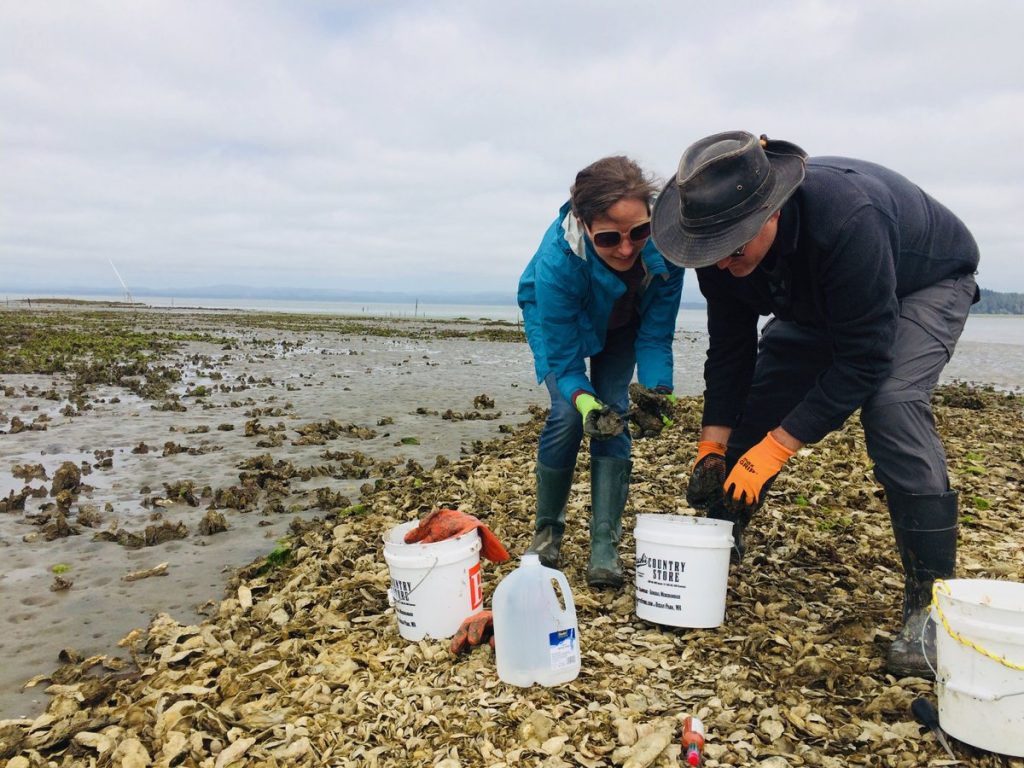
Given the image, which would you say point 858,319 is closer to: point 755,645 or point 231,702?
point 755,645

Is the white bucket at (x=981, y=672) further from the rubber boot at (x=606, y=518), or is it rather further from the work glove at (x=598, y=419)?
the rubber boot at (x=606, y=518)

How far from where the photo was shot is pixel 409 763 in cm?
341

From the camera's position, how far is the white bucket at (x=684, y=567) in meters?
4.16

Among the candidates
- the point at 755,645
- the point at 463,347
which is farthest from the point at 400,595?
the point at 463,347

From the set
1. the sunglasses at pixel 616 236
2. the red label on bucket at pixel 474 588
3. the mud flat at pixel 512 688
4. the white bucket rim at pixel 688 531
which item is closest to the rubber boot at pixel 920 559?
the mud flat at pixel 512 688

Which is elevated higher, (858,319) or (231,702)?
(858,319)

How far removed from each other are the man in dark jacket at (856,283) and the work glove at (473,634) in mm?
1519

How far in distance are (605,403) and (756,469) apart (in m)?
1.41

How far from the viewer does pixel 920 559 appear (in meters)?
3.75

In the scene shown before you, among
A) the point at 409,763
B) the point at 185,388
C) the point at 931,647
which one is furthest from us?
the point at 185,388

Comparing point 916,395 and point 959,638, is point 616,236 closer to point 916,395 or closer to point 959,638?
point 916,395

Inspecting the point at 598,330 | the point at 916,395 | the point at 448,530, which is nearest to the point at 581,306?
the point at 598,330

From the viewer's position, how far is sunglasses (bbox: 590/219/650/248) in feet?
14.4

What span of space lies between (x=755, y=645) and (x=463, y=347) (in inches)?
1181
